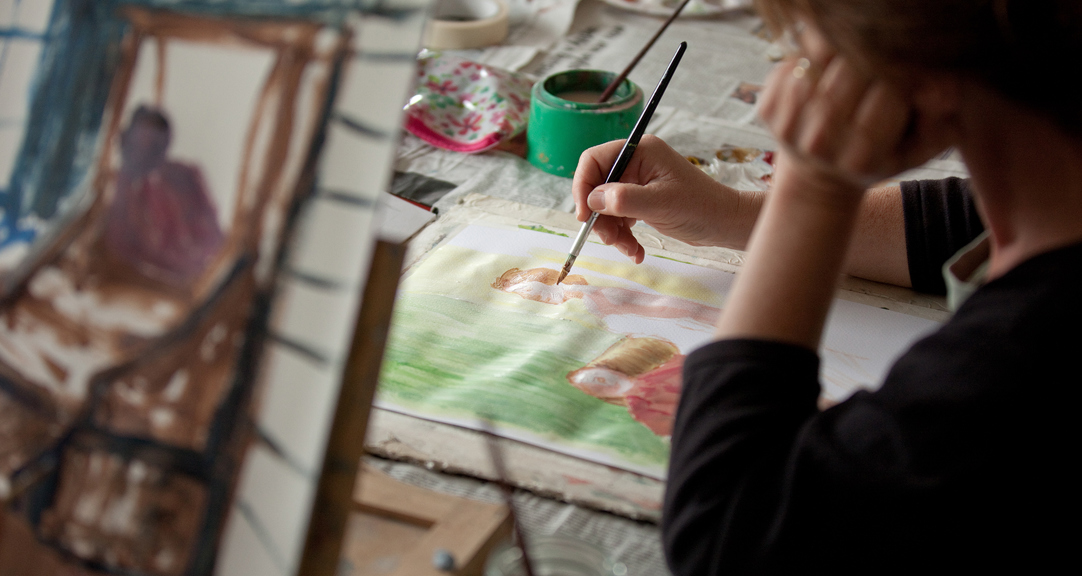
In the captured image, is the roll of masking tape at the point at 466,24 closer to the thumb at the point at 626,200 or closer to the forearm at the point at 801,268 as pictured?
the thumb at the point at 626,200

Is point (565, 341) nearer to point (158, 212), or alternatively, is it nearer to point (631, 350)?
point (631, 350)

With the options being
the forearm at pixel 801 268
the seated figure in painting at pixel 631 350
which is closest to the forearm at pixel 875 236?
the seated figure in painting at pixel 631 350

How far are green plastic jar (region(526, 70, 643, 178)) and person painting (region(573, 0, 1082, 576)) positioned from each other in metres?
0.58

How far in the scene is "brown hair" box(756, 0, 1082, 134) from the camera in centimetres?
37

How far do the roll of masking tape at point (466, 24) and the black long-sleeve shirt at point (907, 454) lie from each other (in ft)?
3.80

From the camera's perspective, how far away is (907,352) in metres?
0.44

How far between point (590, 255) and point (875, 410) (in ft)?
1.47

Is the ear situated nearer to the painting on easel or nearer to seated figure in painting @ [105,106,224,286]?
the painting on easel

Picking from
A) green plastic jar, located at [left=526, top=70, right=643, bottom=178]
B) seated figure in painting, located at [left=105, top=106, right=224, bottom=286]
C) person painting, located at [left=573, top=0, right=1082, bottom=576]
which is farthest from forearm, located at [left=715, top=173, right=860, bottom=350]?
green plastic jar, located at [left=526, top=70, right=643, bottom=178]

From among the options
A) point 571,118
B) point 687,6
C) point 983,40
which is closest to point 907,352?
point 983,40

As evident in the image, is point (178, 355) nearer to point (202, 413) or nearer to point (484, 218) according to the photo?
point (202, 413)

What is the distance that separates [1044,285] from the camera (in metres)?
0.40

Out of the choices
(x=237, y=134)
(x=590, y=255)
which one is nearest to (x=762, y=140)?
(x=590, y=255)

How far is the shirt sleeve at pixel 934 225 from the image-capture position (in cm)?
79
